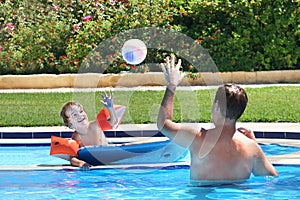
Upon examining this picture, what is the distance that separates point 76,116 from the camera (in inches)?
322

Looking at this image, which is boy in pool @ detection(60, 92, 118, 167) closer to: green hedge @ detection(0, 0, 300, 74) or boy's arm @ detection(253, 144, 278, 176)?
boy's arm @ detection(253, 144, 278, 176)

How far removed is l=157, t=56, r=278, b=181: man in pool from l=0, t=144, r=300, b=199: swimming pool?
8.8 inches

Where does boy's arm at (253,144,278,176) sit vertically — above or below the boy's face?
below

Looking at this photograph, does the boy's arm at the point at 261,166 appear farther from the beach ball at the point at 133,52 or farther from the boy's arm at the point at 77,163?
the boy's arm at the point at 77,163

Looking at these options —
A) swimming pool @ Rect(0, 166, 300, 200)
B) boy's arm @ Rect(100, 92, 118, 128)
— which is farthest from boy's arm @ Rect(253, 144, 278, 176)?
boy's arm @ Rect(100, 92, 118, 128)

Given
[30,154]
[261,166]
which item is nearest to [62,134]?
[30,154]

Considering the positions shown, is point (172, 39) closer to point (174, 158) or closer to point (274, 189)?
point (174, 158)

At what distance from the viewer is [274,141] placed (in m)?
9.61

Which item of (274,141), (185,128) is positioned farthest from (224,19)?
(185,128)

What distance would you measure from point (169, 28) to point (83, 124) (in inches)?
333

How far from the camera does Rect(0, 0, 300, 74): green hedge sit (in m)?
16.3

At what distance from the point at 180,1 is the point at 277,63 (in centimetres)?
255

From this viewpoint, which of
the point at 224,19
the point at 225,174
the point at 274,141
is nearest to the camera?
the point at 225,174

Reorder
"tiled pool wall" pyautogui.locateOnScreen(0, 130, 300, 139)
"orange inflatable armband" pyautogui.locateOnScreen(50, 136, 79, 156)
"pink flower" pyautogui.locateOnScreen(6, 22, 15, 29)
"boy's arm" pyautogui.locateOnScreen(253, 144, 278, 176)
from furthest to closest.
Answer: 1. "pink flower" pyautogui.locateOnScreen(6, 22, 15, 29)
2. "tiled pool wall" pyautogui.locateOnScreen(0, 130, 300, 139)
3. "orange inflatable armband" pyautogui.locateOnScreen(50, 136, 79, 156)
4. "boy's arm" pyautogui.locateOnScreen(253, 144, 278, 176)
